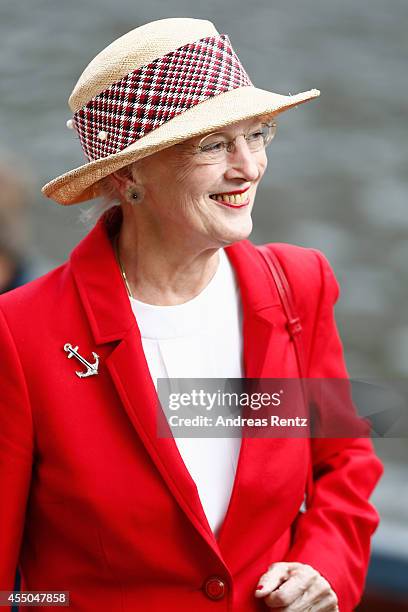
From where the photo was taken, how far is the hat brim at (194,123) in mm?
2004

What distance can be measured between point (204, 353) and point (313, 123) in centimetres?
488

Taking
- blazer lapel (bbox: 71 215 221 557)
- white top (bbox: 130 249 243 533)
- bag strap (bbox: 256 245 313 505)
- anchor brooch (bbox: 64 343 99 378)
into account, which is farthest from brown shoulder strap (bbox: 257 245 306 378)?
anchor brooch (bbox: 64 343 99 378)

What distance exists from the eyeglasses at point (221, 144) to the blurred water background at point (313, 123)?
11.1 ft

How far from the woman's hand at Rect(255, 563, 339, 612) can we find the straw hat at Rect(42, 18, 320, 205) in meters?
0.94

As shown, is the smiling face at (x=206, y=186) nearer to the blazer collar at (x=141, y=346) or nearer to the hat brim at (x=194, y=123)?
the hat brim at (x=194, y=123)

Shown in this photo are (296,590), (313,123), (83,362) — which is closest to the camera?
(83,362)

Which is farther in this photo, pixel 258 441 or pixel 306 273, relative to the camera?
pixel 306 273

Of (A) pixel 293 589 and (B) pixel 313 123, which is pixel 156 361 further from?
(B) pixel 313 123

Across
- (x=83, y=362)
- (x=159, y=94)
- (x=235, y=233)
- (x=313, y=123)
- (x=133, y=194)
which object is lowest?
(x=83, y=362)

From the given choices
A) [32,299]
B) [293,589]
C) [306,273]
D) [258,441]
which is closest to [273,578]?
[293,589]

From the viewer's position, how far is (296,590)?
2225 millimetres

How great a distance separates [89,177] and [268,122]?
39 centimetres

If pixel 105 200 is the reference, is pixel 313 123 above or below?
above

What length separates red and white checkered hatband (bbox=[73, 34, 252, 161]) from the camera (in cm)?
205
